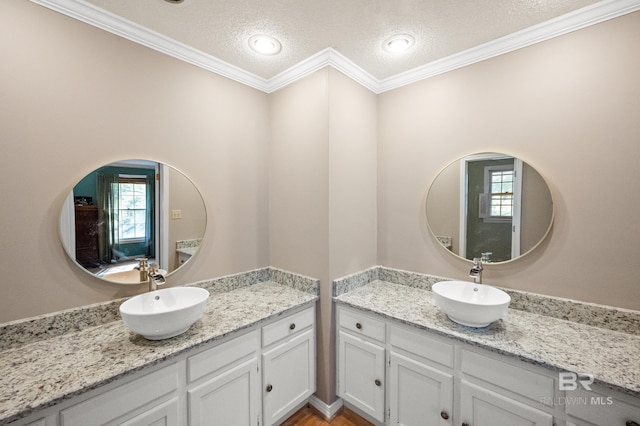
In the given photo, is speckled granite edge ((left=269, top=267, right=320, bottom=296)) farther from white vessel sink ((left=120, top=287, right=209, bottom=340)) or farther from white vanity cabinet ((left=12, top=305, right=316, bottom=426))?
white vessel sink ((left=120, top=287, right=209, bottom=340))

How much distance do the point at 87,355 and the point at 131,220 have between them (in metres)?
0.79

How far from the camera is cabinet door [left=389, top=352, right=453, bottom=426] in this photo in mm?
1489

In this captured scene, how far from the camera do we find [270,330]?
5.57 feet

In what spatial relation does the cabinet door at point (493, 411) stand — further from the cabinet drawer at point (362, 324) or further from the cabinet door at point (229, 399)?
the cabinet door at point (229, 399)

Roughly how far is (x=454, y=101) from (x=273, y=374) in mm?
2303

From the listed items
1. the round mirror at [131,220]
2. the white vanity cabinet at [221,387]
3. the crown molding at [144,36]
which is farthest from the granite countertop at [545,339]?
the crown molding at [144,36]

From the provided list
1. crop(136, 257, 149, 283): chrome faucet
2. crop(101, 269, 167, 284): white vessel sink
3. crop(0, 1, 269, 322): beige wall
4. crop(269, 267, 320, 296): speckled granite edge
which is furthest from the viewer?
crop(269, 267, 320, 296): speckled granite edge

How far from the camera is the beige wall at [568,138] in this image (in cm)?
144

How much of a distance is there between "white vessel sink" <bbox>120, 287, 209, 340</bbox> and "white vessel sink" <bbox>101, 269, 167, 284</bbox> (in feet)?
0.45

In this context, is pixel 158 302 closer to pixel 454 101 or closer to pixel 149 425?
pixel 149 425

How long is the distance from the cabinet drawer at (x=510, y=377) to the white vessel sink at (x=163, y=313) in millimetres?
1434

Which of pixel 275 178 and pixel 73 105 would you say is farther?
pixel 275 178

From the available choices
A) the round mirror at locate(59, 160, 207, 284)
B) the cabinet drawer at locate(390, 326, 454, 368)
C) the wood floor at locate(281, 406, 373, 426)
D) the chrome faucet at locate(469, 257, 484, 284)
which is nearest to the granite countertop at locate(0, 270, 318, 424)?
the round mirror at locate(59, 160, 207, 284)

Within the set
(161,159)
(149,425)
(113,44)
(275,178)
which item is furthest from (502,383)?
(113,44)
